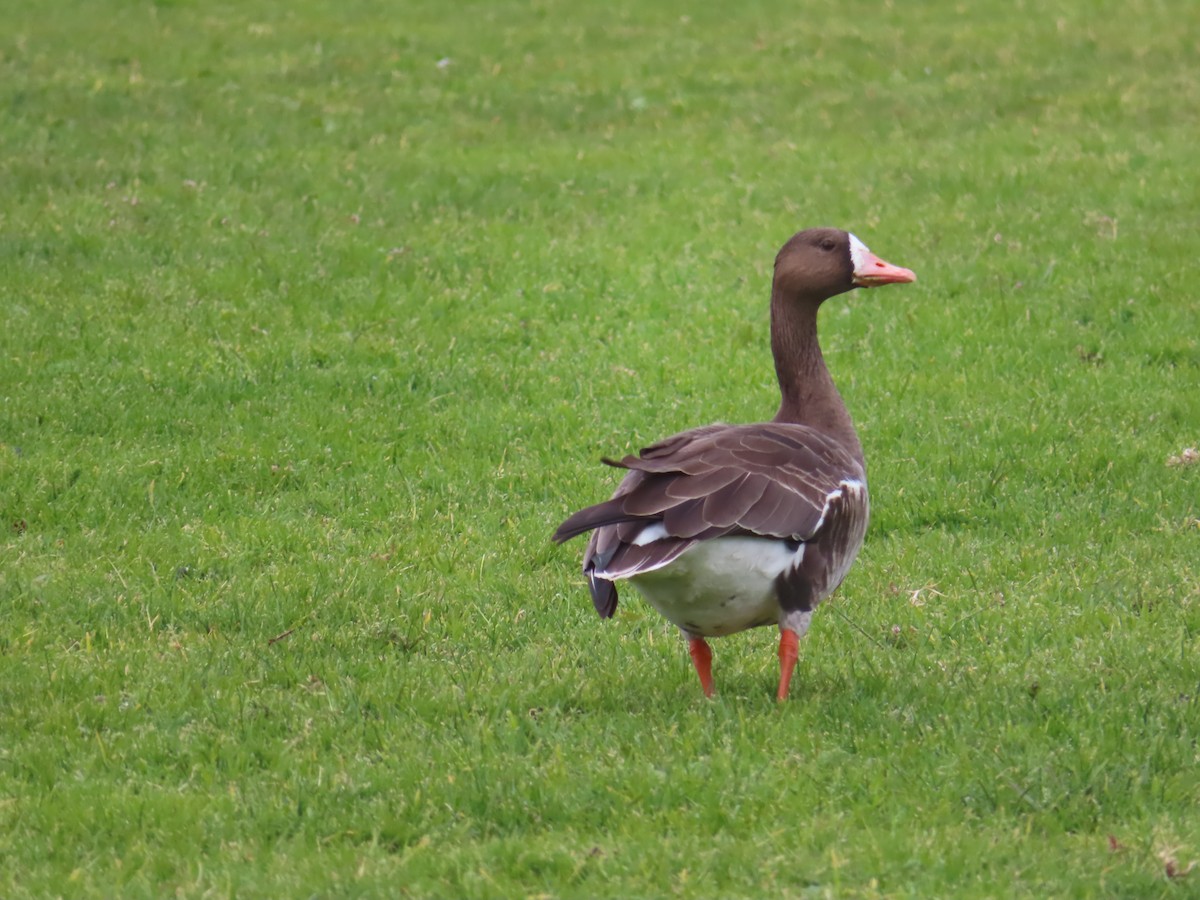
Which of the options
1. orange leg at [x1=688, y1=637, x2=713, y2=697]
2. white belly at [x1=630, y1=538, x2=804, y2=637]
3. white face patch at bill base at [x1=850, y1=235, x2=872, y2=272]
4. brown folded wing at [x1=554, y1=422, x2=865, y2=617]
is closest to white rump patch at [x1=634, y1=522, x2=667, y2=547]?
brown folded wing at [x1=554, y1=422, x2=865, y2=617]

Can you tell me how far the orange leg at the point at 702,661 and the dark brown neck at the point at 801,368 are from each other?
134 centimetres

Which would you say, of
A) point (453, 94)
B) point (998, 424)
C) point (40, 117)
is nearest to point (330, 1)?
point (453, 94)

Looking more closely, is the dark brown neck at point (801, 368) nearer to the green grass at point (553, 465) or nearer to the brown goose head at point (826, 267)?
the brown goose head at point (826, 267)

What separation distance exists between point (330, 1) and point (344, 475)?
19.0 meters

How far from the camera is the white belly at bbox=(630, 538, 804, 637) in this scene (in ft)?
20.2

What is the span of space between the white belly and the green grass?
0.42 meters

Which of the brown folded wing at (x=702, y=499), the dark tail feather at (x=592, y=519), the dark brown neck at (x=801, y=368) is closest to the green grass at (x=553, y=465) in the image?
the brown folded wing at (x=702, y=499)

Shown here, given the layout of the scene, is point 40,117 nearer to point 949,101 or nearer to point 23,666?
point 949,101

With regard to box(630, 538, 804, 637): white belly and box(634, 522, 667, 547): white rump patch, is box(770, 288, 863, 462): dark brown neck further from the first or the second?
box(634, 522, 667, 547): white rump patch

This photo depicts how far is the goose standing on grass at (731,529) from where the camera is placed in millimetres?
6047

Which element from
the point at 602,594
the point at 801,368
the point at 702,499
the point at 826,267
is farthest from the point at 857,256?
the point at 602,594

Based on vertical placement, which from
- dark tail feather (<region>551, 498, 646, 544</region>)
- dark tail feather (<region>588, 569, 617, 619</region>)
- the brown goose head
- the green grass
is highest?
the brown goose head

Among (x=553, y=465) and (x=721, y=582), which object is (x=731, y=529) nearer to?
(x=721, y=582)

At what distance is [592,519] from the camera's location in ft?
19.3
